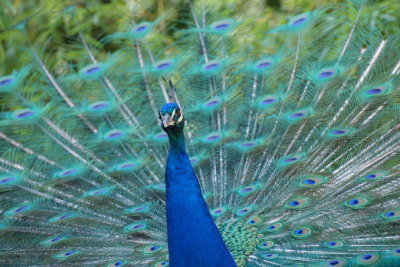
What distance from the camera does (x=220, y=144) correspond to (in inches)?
81.1

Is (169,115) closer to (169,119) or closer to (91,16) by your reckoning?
(169,119)

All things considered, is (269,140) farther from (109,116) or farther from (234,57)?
(109,116)

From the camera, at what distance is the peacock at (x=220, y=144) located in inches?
73.5

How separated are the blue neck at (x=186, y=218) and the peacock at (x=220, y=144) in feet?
0.79

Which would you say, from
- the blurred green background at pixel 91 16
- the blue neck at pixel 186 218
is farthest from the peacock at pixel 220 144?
the blurred green background at pixel 91 16

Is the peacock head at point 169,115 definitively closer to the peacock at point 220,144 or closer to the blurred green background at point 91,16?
the peacock at point 220,144

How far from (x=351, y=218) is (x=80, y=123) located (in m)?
0.95

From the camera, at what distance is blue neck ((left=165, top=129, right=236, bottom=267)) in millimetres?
1551

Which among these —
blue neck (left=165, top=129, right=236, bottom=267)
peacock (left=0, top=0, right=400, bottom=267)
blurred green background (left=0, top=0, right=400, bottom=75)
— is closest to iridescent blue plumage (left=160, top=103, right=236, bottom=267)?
blue neck (left=165, top=129, right=236, bottom=267)

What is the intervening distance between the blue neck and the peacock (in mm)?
240

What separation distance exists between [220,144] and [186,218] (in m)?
0.54

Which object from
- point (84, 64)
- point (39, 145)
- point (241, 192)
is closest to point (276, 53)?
point (241, 192)

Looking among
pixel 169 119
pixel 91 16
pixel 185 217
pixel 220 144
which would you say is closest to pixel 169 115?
pixel 169 119

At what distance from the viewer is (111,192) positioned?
1936 mm
